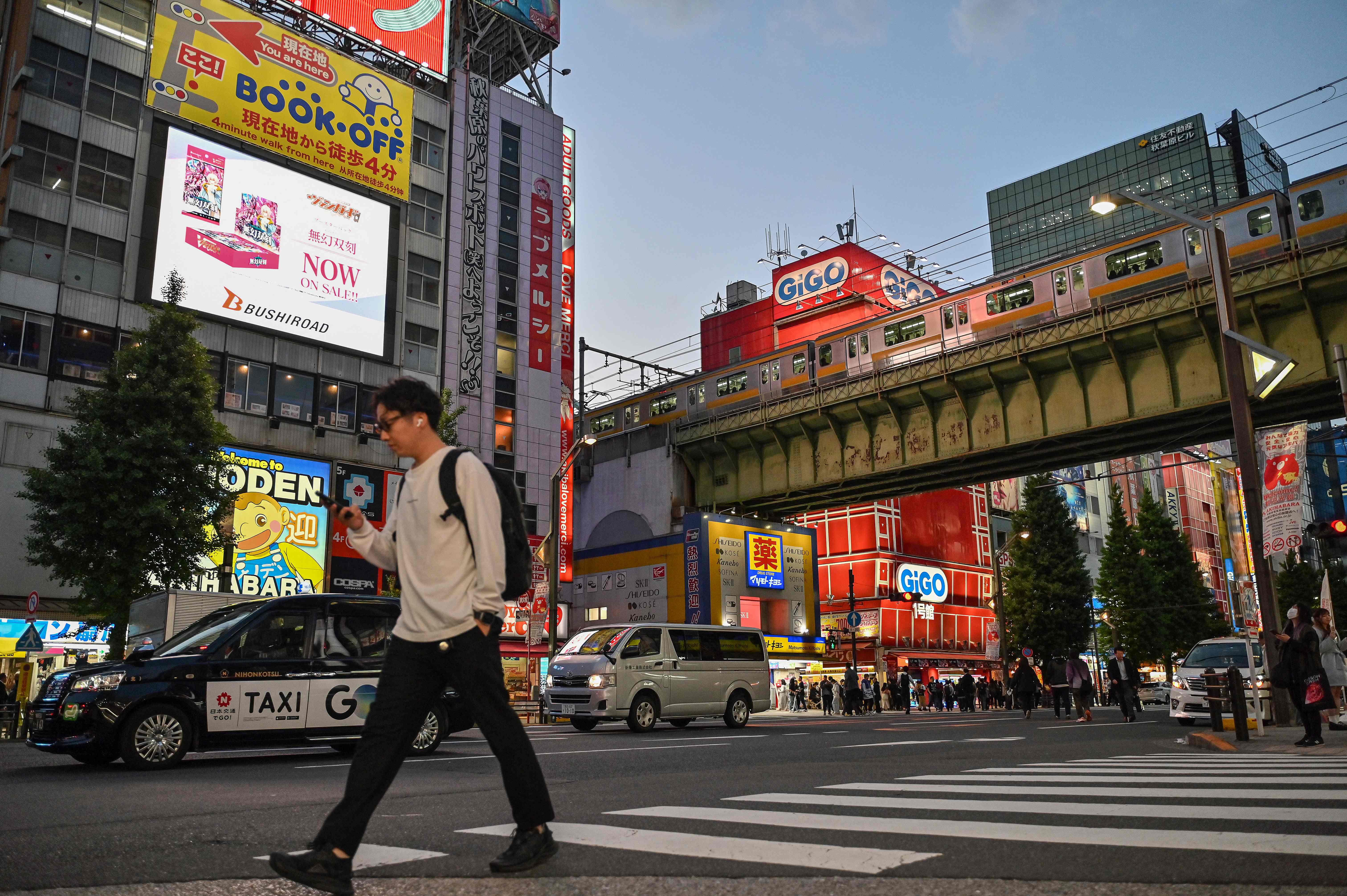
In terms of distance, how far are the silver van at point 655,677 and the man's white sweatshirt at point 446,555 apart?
14.1 m

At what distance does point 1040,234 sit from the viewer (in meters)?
140

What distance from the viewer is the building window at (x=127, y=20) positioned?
34094mm

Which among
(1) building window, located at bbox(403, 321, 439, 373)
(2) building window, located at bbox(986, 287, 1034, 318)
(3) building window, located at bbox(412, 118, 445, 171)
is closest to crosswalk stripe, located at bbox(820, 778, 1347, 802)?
(2) building window, located at bbox(986, 287, 1034, 318)

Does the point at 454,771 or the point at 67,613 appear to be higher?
the point at 67,613

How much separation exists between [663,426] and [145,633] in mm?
27358

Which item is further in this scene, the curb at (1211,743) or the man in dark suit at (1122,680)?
the man in dark suit at (1122,680)

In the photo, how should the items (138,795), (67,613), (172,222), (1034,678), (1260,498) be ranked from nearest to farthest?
1. (138,795)
2. (1260,498)
3. (1034,678)
4. (67,613)
5. (172,222)

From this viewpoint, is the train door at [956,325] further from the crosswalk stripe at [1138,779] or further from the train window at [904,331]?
the crosswalk stripe at [1138,779]

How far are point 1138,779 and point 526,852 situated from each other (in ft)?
16.4

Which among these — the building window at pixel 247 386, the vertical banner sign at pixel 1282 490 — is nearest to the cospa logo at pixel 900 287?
the building window at pixel 247 386

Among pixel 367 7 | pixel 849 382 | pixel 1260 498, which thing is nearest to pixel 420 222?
pixel 367 7

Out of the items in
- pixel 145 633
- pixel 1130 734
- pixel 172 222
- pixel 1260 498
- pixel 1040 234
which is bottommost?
pixel 1130 734

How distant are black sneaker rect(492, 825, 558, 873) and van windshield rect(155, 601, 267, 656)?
314 inches

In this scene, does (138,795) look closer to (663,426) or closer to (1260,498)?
(1260,498)
